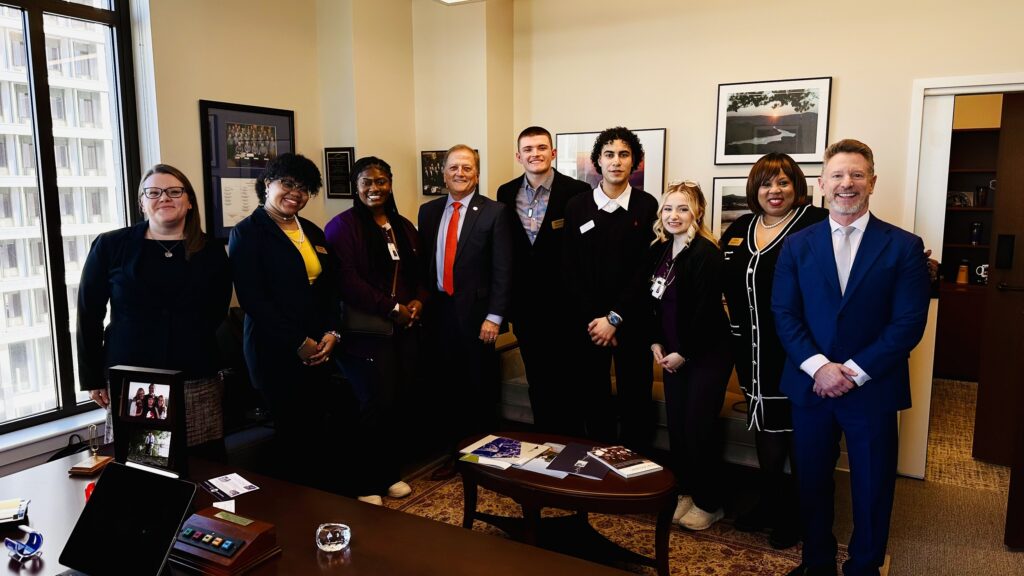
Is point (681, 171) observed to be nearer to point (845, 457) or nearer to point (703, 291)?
point (703, 291)

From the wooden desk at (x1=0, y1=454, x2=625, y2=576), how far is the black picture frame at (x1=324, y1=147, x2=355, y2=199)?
2.72m

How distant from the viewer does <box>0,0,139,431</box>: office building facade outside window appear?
3.26 m

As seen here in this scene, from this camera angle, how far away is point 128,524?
157 cm

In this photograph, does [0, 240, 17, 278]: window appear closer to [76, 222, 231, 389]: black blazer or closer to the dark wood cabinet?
[76, 222, 231, 389]: black blazer

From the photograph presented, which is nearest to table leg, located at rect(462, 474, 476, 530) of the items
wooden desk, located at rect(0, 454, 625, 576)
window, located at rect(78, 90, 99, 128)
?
wooden desk, located at rect(0, 454, 625, 576)

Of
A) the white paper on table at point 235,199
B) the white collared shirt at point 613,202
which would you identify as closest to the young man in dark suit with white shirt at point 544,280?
the white collared shirt at point 613,202

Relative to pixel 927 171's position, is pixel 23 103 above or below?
above

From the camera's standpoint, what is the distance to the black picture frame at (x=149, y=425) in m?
1.89

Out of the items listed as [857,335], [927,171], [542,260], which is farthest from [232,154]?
[927,171]

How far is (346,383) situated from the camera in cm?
393

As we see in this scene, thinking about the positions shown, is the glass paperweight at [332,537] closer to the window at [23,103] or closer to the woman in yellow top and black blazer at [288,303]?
the woman in yellow top and black blazer at [288,303]

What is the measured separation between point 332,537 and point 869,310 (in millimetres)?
1910

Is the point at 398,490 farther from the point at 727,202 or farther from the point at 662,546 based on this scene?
the point at 727,202

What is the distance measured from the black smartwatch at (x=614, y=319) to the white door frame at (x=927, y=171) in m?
1.73
